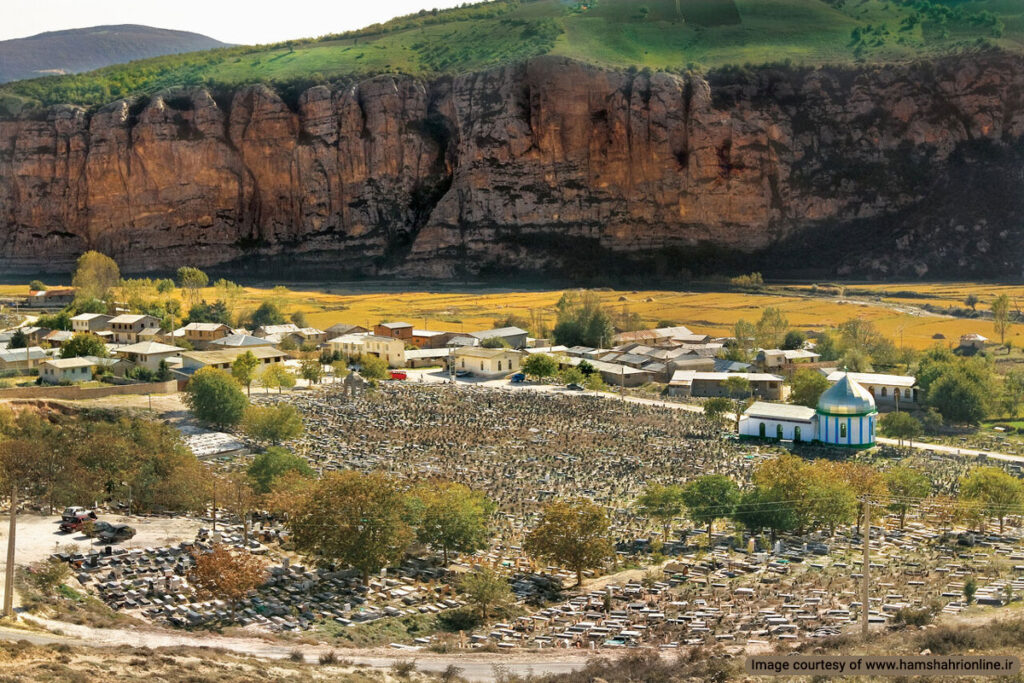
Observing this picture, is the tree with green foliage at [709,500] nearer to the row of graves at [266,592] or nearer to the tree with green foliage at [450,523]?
the tree with green foliage at [450,523]

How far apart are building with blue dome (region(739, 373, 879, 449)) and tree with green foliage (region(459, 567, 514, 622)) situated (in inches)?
887

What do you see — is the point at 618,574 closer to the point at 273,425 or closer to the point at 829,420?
the point at 273,425

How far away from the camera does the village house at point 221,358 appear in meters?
57.9

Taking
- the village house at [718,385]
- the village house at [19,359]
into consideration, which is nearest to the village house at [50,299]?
the village house at [19,359]

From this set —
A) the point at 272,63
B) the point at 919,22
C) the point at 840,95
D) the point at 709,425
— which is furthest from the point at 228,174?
the point at 709,425

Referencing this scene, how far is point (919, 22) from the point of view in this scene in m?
131

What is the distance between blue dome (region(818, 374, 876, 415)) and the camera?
44.8 meters

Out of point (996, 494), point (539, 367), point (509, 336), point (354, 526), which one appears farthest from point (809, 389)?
point (354, 526)

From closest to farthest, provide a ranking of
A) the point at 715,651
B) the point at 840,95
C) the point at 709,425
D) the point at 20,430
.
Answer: the point at 715,651, the point at 20,430, the point at 709,425, the point at 840,95

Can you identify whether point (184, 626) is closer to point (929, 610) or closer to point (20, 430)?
point (929, 610)

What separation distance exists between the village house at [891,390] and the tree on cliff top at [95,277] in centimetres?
5840

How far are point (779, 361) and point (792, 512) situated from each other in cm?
3376

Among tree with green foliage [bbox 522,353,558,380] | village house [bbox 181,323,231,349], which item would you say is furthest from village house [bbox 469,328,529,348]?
village house [bbox 181,323,231,349]

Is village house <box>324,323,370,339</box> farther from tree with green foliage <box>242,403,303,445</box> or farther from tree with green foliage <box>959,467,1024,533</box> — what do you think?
tree with green foliage <box>959,467,1024,533</box>
